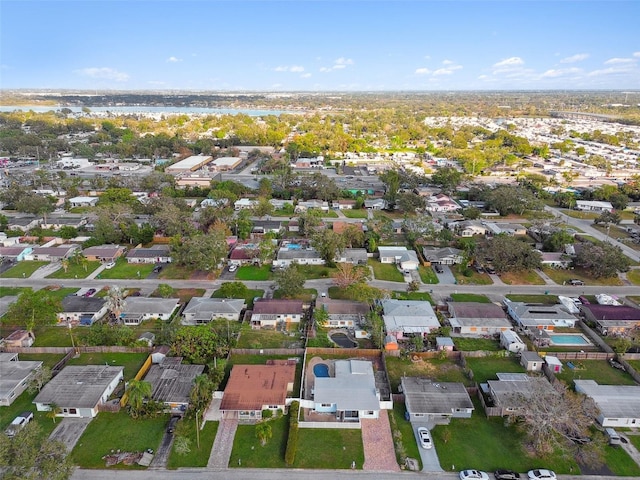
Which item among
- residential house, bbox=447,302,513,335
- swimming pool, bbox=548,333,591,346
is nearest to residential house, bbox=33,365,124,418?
residential house, bbox=447,302,513,335

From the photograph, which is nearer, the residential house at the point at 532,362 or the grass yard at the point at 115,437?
the grass yard at the point at 115,437

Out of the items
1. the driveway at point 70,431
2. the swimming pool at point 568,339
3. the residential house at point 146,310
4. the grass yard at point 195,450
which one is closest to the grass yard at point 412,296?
the swimming pool at point 568,339

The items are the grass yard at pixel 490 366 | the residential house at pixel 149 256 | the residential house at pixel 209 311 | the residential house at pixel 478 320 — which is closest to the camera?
the grass yard at pixel 490 366

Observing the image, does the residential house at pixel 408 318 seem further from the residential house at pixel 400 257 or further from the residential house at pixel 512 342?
the residential house at pixel 400 257

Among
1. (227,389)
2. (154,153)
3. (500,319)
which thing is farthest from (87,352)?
(154,153)

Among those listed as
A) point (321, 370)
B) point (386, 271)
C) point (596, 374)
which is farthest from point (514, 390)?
point (386, 271)

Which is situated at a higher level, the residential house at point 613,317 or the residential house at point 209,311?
the residential house at point 209,311
